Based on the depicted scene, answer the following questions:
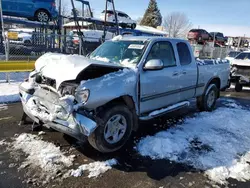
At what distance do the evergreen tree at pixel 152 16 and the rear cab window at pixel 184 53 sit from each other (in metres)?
52.1

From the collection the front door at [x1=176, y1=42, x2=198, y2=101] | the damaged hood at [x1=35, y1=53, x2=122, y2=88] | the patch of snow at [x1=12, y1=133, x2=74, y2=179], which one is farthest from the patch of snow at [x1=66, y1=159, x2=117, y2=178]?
the front door at [x1=176, y1=42, x2=198, y2=101]

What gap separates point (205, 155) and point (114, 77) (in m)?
2.03

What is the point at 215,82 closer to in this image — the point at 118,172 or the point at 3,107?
the point at 118,172

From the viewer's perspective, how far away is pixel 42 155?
3.67m

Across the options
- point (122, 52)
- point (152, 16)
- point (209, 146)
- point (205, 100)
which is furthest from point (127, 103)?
point (152, 16)

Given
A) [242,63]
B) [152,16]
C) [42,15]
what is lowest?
[242,63]

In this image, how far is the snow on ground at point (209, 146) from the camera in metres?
3.61

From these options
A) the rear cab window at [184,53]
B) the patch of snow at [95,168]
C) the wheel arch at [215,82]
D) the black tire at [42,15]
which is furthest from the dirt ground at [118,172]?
the black tire at [42,15]

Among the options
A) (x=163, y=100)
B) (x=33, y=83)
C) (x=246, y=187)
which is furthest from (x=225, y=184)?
(x=33, y=83)

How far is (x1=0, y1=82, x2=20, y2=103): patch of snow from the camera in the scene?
6.83 meters

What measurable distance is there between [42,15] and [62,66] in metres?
12.6

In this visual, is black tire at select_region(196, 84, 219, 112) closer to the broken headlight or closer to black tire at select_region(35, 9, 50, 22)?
the broken headlight

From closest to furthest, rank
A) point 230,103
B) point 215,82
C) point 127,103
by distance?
point 127,103 < point 215,82 < point 230,103

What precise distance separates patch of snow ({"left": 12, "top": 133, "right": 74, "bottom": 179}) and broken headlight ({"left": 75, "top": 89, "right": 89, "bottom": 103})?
0.98m
